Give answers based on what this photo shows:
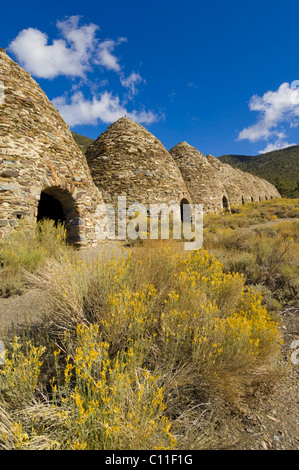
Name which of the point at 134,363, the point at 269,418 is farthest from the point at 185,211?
the point at 134,363

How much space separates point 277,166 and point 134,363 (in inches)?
2939

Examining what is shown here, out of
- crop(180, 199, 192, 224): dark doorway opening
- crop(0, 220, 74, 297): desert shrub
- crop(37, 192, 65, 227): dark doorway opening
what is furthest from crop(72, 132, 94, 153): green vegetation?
crop(0, 220, 74, 297): desert shrub

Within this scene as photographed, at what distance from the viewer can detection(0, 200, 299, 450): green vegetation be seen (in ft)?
4.15

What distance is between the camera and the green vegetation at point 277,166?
46.1 meters

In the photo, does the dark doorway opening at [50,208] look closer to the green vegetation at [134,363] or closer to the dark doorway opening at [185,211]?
the green vegetation at [134,363]

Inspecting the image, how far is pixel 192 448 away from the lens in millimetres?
1354

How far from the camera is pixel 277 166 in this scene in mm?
64938

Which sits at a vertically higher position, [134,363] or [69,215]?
[69,215]

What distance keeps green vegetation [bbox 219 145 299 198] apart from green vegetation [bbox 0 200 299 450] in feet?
164

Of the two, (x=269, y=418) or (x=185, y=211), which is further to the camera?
(x=185, y=211)

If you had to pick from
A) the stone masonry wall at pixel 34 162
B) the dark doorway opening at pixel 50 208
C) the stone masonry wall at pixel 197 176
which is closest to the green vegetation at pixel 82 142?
the stone masonry wall at pixel 197 176

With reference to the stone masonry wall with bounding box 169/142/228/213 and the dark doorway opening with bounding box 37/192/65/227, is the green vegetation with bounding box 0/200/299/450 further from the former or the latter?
the stone masonry wall with bounding box 169/142/228/213

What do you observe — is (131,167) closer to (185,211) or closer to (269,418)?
(185,211)

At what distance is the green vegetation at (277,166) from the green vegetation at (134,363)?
50131mm
